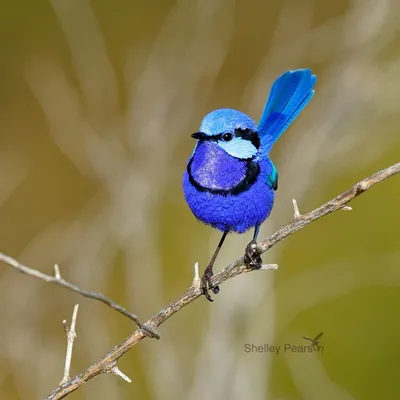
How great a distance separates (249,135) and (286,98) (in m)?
0.55

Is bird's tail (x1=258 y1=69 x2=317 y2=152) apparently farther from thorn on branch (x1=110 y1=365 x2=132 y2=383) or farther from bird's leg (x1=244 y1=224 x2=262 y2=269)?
thorn on branch (x1=110 y1=365 x2=132 y2=383)

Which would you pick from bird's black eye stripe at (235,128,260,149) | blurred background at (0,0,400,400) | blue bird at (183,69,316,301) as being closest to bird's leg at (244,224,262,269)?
blue bird at (183,69,316,301)

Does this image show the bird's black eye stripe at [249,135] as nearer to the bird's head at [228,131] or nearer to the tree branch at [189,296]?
the bird's head at [228,131]

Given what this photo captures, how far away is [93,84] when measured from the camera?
4.70 metres

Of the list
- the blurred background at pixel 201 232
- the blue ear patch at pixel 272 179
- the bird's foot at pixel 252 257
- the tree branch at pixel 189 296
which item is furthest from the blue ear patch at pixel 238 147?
the blurred background at pixel 201 232

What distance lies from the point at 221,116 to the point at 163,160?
149 centimetres

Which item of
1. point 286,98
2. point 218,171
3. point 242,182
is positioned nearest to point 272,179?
point 242,182

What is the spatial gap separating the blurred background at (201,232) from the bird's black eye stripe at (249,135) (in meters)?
0.95

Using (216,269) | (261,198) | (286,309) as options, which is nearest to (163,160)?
(216,269)

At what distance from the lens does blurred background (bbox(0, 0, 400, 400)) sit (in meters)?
3.68

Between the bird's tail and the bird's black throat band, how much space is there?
16.7 inches

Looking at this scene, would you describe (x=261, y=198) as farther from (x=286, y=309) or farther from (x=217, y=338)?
(x=286, y=309)

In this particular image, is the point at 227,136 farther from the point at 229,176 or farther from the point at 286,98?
the point at 286,98

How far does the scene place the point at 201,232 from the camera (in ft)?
16.6
